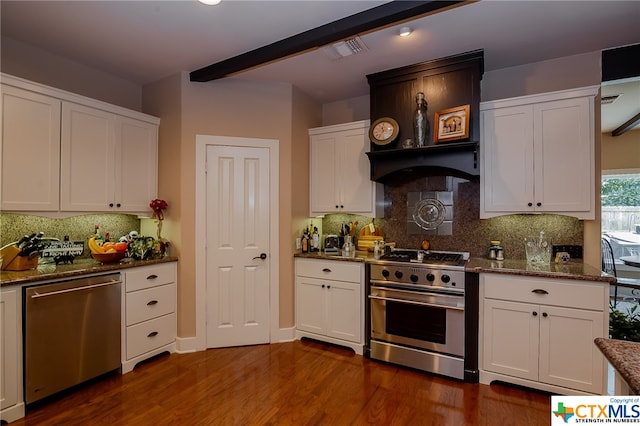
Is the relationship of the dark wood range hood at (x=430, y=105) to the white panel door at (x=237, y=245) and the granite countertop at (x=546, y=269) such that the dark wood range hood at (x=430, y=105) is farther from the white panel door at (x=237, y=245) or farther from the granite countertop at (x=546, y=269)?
the white panel door at (x=237, y=245)

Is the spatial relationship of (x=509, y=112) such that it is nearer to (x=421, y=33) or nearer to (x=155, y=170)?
(x=421, y=33)

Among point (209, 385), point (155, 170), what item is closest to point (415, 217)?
point (209, 385)

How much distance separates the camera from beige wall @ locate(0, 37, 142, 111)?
2.61 metres

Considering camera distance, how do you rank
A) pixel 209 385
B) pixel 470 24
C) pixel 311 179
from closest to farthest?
1. pixel 470 24
2. pixel 209 385
3. pixel 311 179

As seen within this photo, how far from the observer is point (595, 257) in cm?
264

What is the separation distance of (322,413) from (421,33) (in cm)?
302

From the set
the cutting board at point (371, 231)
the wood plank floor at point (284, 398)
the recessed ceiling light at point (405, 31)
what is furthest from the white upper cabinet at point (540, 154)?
the wood plank floor at point (284, 398)

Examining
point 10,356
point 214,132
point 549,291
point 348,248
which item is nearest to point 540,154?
point 549,291

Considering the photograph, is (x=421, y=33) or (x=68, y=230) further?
(x=68, y=230)

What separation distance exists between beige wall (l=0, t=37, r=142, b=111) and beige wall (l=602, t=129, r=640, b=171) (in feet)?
15.0

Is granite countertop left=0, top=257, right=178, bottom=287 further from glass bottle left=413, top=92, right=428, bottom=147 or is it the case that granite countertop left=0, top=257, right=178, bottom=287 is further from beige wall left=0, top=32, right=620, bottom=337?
glass bottle left=413, top=92, right=428, bottom=147

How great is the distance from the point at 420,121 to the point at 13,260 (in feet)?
11.7

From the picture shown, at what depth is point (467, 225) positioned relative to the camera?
3213 millimetres

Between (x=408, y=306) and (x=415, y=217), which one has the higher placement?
(x=415, y=217)
